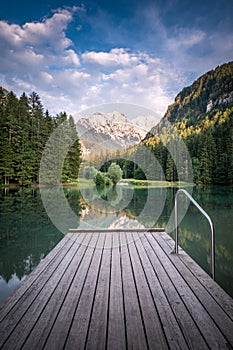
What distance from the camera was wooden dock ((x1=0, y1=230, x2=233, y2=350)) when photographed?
3.90 feet

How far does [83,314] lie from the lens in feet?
4.72

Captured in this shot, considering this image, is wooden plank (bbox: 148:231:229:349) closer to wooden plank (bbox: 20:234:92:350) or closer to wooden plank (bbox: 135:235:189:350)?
wooden plank (bbox: 135:235:189:350)

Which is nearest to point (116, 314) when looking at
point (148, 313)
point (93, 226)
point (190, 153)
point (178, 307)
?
point (148, 313)

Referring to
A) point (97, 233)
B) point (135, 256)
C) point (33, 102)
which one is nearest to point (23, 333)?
point (135, 256)

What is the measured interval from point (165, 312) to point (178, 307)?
116 mm

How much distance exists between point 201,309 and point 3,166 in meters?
17.2

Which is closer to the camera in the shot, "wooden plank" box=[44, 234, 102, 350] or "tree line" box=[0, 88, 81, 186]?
"wooden plank" box=[44, 234, 102, 350]

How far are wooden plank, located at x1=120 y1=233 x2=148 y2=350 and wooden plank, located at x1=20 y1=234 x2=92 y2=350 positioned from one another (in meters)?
0.43

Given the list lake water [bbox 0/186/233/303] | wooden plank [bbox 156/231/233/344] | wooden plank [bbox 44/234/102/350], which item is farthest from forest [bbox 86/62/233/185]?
wooden plank [bbox 156/231/233/344]

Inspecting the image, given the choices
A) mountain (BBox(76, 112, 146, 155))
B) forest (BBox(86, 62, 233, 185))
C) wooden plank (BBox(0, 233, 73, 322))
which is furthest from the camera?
forest (BBox(86, 62, 233, 185))

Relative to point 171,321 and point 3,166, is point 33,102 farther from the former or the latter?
point 171,321

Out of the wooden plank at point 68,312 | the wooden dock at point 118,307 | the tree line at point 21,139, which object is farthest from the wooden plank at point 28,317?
the tree line at point 21,139

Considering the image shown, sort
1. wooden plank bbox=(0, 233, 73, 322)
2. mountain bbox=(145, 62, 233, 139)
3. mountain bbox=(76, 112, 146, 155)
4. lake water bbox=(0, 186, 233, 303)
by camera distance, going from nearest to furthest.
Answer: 1. wooden plank bbox=(0, 233, 73, 322)
2. lake water bbox=(0, 186, 233, 303)
3. mountain bbox=(76, 112, 146, 155)
4. mountain bbox=(145, 62, 233, 139)

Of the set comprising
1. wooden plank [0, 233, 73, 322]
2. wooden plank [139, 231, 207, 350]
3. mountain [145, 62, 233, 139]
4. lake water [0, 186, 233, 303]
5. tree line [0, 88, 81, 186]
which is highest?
mountain [145, 62, 233, 139]
